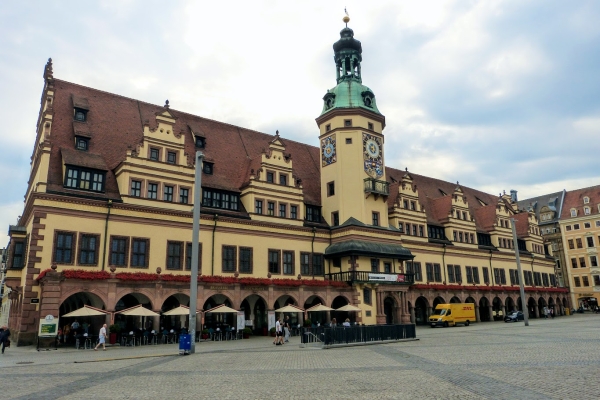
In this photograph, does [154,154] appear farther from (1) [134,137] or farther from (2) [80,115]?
(2) [80,115]

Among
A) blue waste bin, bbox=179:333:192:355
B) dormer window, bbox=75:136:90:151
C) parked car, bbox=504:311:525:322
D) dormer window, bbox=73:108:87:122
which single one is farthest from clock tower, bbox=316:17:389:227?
blue waste bin, bbox=179:333:192:355

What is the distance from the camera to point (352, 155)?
52.2 metres

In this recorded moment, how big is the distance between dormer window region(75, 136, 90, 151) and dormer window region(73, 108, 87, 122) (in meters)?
2.67

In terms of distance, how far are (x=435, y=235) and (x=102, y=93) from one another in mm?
43637

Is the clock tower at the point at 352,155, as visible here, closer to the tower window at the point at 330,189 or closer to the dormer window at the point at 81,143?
the tower window at the point at 330,189

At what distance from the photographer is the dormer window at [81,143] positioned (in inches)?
1521

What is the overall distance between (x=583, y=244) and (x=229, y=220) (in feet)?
264

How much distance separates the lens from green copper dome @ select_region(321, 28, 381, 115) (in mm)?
54344

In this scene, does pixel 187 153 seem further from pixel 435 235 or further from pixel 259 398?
pixel 435 235

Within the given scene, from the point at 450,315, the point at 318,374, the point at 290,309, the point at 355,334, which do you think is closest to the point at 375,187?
the point at 450,315

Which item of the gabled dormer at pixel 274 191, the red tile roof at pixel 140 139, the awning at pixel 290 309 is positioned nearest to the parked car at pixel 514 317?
the red tile roof at pixel 140 139

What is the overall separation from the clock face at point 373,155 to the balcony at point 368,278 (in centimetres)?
1105

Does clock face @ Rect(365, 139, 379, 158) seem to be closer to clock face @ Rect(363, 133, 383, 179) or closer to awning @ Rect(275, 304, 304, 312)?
clock face @ Rect(363, 133, 383, 179)

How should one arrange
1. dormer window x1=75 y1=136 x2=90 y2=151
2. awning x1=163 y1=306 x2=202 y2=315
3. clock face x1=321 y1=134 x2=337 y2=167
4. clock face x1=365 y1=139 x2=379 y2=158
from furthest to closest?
clock face x1=321 y1=134 x2=337 y2=167 → clock face x1=365 y1=139 x2=379 y2=158 → dormer window x1=75 y1=136 x2=90 y2=151 → awning x1=163 y1=306 x2=202 y2=315
